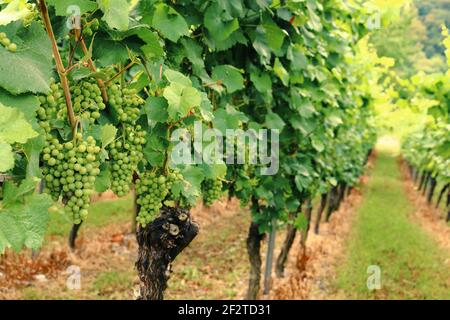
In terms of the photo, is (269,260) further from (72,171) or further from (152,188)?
(72,171)

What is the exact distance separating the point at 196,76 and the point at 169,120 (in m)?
1.15

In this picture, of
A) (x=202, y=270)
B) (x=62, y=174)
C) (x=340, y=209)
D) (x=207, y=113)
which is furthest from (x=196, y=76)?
(x=340, y=209)

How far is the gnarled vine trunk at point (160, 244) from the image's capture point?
3.31 meters

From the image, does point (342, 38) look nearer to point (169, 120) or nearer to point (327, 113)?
point (327, 113)

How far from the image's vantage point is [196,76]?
343 centimetres

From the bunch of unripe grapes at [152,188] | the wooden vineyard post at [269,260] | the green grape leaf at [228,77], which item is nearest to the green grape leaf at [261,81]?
the green grape leaf at [228,77]

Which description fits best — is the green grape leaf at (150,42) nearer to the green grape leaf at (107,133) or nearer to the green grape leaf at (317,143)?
the green grape leaf at (107,133)

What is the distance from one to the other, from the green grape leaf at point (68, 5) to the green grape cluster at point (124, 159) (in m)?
0.58

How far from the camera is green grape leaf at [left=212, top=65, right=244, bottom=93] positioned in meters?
3.32

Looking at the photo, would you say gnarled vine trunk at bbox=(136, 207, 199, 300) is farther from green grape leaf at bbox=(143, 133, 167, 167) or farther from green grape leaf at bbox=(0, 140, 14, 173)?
green grape leaf at bbox=(0, 140, 14, 173)

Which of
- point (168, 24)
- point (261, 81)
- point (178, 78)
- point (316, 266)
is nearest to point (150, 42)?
point (178, 78)

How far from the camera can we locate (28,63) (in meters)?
1.64

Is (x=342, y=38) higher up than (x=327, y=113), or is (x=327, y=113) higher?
(x=342, y=38)

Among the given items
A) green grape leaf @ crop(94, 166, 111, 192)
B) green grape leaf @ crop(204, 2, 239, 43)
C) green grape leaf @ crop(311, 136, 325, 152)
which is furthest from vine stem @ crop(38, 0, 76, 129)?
green grape leaf @ crop(311, 136, 325, 152)
